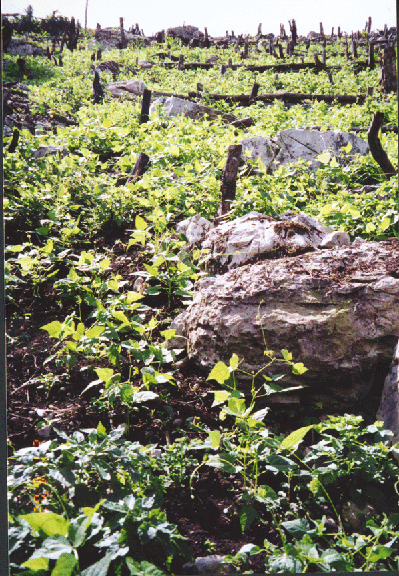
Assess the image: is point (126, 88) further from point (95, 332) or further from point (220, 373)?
point (220, 373)

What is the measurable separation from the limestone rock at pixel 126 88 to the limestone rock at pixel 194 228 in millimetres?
6234

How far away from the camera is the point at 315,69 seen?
12719mm

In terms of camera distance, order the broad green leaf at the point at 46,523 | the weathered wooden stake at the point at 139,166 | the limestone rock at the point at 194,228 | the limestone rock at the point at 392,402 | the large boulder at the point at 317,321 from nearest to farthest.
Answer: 1. the broad green leaf at the point at 46,523
2. the limestone rock at the point at 392,402
3. the large boulder at the point at 317,321
4. the limestone rock at the point at 194,228
5. the weathered wooden stake at the point at 139,166

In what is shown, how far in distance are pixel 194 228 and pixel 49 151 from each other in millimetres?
2916

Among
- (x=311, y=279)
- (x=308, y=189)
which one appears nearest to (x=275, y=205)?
(x=308, y=189)

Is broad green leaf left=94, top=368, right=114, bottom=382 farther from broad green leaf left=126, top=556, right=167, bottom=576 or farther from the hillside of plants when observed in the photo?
broad green leaf left=126, top=556, right=167, bottom=576

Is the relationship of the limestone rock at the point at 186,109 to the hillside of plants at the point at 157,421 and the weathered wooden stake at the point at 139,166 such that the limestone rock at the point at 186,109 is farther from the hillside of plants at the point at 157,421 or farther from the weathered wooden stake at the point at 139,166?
the hillside of plants at the point at 157,421

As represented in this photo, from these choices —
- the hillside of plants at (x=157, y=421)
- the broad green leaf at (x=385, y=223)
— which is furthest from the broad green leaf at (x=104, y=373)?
the broad green leaf at (x=385, y=223)

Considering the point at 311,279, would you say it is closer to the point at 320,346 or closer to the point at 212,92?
the point at 320,346

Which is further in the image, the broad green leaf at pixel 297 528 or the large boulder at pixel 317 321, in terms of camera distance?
the large boulder at pixel 317 321

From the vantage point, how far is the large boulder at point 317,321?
2.10 metres

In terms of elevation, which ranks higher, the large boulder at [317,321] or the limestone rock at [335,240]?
the limestone rock at [335,240]

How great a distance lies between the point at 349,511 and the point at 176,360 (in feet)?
3.76

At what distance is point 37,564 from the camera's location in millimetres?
1191
